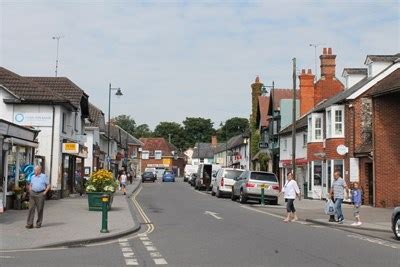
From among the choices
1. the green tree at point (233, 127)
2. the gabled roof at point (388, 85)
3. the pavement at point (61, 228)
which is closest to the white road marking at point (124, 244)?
the pavement at point (61, 228)

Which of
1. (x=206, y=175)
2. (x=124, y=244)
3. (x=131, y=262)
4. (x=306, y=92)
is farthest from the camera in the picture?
(x=206, y=175)

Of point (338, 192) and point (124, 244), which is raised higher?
point (338, 192)

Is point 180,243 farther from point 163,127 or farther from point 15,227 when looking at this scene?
point 163,127

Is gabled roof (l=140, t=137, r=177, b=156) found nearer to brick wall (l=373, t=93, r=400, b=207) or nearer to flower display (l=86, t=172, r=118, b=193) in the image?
brick wall (l=373, t=93, r=400, b=207)

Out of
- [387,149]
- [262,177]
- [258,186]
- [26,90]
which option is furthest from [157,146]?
[387,149]

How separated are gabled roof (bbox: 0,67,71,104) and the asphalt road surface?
1359 cm

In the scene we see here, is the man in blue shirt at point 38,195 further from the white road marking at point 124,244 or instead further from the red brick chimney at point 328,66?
the red brick chimney at point 328,66

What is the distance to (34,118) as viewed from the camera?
29672 millimetres

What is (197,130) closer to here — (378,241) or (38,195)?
(38,195)

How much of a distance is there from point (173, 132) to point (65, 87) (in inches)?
4726

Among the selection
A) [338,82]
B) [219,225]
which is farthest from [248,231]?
[338,82]

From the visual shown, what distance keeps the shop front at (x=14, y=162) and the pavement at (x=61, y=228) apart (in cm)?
99

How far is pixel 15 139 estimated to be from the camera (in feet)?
71.9

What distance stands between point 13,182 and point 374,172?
57.3 ft
